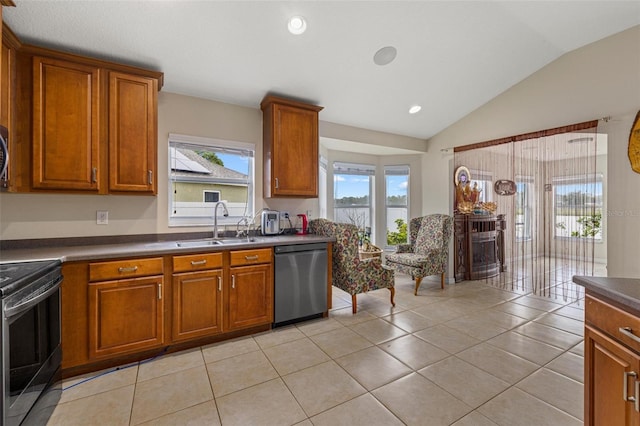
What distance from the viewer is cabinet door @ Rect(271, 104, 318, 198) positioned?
3.21 m

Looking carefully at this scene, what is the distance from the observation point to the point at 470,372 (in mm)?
2107

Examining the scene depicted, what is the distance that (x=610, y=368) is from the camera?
3.56ft

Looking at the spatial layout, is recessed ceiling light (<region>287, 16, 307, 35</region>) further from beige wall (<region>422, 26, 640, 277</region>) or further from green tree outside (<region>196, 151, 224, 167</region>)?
beige wall (<region>422, 26, 640, 277</region>)

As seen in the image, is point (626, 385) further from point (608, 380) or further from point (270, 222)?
point (270, 222)

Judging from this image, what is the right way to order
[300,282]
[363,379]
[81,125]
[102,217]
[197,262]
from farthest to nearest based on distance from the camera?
[300,282]
[102,217]
[197,262]
[81,125]
[363,379]

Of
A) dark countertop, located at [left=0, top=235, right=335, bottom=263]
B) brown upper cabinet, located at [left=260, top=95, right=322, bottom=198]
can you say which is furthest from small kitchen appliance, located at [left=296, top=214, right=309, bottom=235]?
dark countertop, located at [left=0, top=235, right=335, bottom=263]

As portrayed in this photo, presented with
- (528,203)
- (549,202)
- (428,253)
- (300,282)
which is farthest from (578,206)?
(300,282)

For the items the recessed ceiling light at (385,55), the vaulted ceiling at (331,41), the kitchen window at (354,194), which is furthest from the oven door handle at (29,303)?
the kitchen window at (354,194)

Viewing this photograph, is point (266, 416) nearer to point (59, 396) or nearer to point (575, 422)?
point (59, 396)

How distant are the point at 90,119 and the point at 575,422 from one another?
3992mm

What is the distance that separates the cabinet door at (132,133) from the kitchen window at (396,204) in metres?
4.01

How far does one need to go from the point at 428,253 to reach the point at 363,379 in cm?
263

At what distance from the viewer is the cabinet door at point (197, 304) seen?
2.38m

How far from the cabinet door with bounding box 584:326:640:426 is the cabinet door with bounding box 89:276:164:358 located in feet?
8.94
